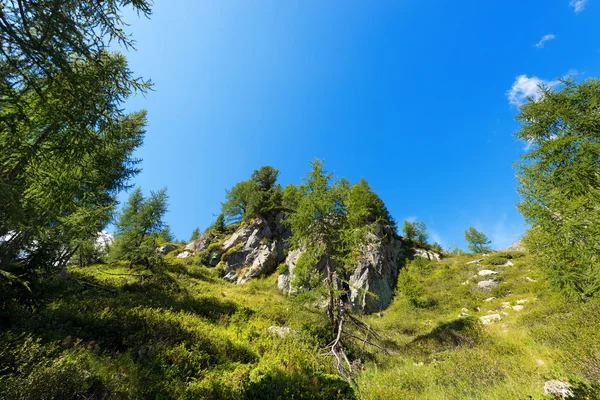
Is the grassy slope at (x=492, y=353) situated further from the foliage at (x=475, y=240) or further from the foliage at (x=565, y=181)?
the foliage at (x=475, y=240)

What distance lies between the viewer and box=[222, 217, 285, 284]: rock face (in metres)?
29.7

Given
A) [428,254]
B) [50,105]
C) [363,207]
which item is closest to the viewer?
[50,105]

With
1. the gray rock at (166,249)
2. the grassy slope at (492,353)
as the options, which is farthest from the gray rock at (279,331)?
the gray rock at (166,249)

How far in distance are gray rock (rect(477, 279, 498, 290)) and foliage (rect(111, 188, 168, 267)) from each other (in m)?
29.9

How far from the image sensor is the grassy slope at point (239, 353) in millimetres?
4867

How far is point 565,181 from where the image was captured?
9.75m

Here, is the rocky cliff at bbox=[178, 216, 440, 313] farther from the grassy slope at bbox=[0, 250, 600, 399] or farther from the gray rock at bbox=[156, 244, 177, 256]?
the grassy slope at bbox=[0, 250, 600, 399]

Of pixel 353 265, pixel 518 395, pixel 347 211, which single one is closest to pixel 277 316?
pixel 353 265

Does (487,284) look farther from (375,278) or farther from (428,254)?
(428,254)

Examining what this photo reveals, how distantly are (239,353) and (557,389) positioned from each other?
8.58m

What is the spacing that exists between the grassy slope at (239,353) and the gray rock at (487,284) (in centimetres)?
711

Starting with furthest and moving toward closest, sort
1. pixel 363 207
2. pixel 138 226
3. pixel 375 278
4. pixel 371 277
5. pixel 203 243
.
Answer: pixel 203 243, pixel 375 278, pixel 371 277, pixel 138 226, pixel 363 207

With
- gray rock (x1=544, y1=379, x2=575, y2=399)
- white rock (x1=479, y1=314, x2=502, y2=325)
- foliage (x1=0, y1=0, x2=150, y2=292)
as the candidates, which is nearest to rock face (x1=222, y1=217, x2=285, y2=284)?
white rock (x1=479, y1=314, x2=502, y2=325)

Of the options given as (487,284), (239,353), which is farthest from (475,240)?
(239,353)
